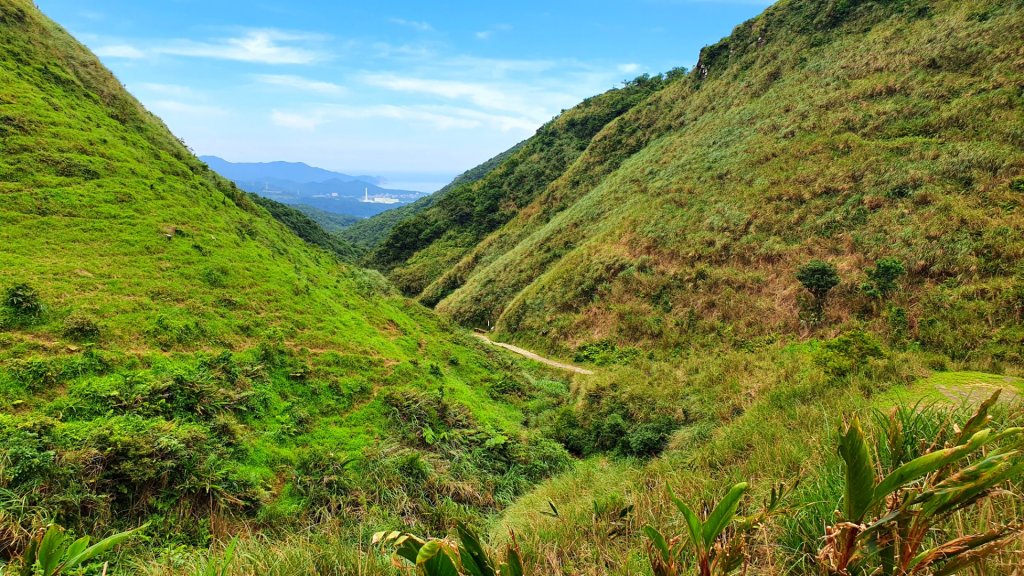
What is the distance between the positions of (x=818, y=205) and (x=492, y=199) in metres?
45.1

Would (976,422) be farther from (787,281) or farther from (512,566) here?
(787,281)

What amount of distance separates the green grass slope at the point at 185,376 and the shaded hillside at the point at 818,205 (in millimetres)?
9645

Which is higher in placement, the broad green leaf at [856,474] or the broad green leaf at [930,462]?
the broad green leaf at [930,462]

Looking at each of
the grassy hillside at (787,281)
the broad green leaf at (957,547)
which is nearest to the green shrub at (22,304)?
the grassy hillside at (787,281)

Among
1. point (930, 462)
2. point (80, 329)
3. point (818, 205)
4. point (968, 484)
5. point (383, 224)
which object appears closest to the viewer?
point (930, 462)

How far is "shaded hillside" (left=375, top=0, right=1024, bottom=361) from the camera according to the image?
13758 mm

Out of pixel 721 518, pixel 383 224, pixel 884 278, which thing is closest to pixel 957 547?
pixel 721 518

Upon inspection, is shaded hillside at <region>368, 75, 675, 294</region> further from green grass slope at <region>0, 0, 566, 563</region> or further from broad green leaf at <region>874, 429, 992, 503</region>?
broad green leaf at <region>874, 429, 992, 503</region>

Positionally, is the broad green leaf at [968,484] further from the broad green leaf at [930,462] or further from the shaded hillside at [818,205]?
the shaded hillside at [818,205]

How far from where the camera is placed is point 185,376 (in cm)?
766

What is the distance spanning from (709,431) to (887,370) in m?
3.22

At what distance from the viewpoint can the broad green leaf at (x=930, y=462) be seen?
94 cm

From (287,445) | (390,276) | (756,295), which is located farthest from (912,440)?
(390,276)

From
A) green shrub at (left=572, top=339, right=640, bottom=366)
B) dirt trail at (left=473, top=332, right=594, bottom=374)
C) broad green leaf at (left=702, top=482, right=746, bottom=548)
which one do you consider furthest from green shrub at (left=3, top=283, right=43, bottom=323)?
green shrub at (left=572, top=339, right=640, bottom=366)
